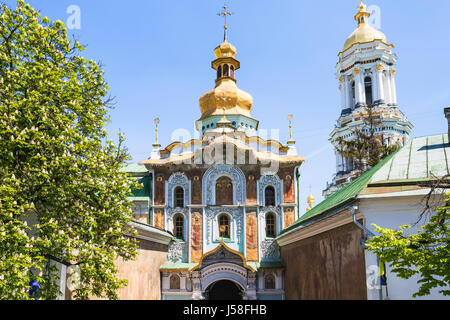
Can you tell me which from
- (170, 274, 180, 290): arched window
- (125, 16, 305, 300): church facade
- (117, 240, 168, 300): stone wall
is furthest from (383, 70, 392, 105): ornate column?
(117, 240, 168, 300): stone wall

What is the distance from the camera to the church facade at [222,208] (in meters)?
24.0

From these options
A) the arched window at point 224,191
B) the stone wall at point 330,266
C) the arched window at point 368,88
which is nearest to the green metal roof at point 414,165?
the stone wall at point 330,266

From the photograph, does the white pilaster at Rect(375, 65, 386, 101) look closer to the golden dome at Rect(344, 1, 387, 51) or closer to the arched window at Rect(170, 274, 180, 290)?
the golden dome at Rect(344, 1, 387, 51)

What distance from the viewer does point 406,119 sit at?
4491cm

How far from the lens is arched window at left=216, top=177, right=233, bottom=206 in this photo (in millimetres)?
25750

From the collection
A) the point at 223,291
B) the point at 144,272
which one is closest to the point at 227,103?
the point at 223,291

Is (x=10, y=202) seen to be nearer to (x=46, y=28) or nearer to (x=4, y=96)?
(x=4, y=96)

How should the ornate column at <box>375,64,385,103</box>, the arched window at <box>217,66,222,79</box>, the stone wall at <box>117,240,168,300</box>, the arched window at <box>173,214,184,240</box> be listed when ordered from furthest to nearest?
1. the ornate column at <box>375,64,385,103</box>
2. the arched window at <box>217,66,222,79</box>
3. the arched window at <box>173,214,184,240</box>
4. the stone wall at <box>117,240,168,300</box>

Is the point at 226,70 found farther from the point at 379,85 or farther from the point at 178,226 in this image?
the point at 379,85

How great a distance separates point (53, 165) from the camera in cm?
1072

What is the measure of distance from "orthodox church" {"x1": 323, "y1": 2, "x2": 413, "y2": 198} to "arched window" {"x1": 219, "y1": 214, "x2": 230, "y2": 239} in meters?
20.7

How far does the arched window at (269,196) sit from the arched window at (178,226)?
4.93m

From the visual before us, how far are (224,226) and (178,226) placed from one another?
8.68ft
